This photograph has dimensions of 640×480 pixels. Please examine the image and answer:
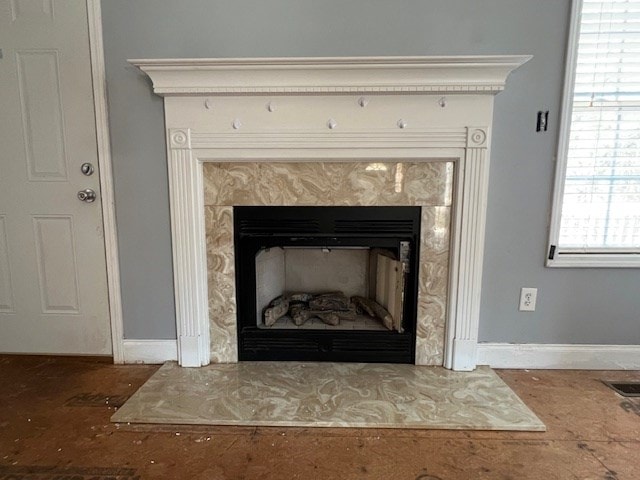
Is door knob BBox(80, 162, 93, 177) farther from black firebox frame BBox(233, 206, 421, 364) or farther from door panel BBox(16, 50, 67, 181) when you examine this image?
black firebox frame BBox(233, 206, 421, 364)

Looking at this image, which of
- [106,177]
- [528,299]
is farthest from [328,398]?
[106,177]

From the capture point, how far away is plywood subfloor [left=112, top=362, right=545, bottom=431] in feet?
5.11

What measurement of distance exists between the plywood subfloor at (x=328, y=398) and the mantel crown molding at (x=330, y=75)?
4.66 ft

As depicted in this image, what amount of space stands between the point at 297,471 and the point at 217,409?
1.62 ft

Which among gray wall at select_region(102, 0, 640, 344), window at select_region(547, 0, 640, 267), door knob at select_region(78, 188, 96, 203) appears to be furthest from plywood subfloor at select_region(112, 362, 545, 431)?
door knob at select_region(78, 188, 96, 203)

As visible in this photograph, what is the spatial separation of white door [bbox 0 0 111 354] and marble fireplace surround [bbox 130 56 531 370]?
491mm

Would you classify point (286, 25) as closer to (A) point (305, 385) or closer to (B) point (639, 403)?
(A) point (305, 385)

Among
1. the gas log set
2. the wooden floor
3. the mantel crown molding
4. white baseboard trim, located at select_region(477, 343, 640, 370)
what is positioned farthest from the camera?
the gas log set

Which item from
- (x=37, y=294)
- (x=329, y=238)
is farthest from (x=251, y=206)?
(x=37, y=294)

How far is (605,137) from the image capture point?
75.1 inches

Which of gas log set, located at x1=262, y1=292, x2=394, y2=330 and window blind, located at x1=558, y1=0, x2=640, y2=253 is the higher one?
window blind, located at x1=558, y1=0, x2=640, y2=253

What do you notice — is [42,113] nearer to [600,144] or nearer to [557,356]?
[600,144]

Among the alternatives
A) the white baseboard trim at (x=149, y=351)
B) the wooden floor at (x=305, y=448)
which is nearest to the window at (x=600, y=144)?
the wooden floor at (x=305, y=448)

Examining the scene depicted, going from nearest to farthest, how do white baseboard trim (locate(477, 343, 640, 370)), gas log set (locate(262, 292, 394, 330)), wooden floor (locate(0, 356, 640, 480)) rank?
wooden floor (locate(0, 356, 640, 480)) < white baseboard trim (locate(477, 343, 640, 370)) < gas log set (locate(262, 292, 394, 330))
